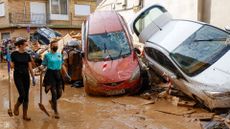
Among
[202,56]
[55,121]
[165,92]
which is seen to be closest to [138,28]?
[165,92]

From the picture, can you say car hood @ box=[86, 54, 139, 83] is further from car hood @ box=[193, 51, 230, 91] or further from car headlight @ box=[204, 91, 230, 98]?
car headlight @ box=[204, 91, 230, 98]

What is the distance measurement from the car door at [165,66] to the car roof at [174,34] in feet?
0.87

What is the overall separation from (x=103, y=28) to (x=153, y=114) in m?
4.58

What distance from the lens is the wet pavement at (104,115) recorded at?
7.90 m

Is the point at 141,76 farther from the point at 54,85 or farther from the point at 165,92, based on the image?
the point at 54,85

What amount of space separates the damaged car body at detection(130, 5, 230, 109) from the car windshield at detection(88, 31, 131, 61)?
2.38 feet

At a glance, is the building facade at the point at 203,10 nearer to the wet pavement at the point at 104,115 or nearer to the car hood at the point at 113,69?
the car hood at the point at 113,69

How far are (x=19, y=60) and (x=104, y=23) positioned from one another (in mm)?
5313

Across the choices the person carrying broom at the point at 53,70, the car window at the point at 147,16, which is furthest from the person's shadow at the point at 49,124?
the car window at the point at 147,16

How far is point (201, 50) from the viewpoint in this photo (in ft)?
31.1

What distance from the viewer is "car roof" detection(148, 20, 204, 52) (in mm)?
10109

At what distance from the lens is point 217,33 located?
984cm

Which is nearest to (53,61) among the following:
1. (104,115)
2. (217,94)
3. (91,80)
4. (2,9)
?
(104,115)

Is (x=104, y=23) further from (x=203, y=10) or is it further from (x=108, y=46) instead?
(x=203, y=10)
